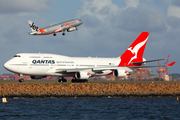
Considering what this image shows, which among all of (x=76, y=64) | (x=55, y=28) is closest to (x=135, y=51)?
(x=76, y=64)

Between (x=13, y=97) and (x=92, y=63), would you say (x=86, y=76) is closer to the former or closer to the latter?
(x=92, y=63)

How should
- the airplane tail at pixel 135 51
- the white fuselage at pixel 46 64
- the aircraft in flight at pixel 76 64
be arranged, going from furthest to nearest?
the airplane tail at pixel 135 51 < the aircraft in flight at pixel 76 64 < the white fuselage at pixel 46 64

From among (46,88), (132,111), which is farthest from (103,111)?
(46,88)

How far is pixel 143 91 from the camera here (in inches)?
1658

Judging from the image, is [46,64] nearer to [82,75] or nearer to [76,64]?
[76,64]

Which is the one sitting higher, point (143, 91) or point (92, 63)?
point (92, 63)

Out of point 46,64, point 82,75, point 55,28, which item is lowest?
point 82,75

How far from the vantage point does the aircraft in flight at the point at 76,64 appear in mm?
52531

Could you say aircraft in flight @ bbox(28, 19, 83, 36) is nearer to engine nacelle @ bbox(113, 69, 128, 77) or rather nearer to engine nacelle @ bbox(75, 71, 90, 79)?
engine nacelle @ bbox(75, 71, 90, 79)

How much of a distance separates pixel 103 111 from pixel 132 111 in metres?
2.80

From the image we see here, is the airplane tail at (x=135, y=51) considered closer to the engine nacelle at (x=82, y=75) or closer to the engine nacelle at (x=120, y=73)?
the engine nacelle at (x=120, y=73)

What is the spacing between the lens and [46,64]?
176ft

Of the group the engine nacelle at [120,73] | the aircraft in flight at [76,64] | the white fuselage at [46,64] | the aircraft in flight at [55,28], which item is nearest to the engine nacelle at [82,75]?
the aircraft in flight at [76,64]

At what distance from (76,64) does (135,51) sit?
45.0 ft
